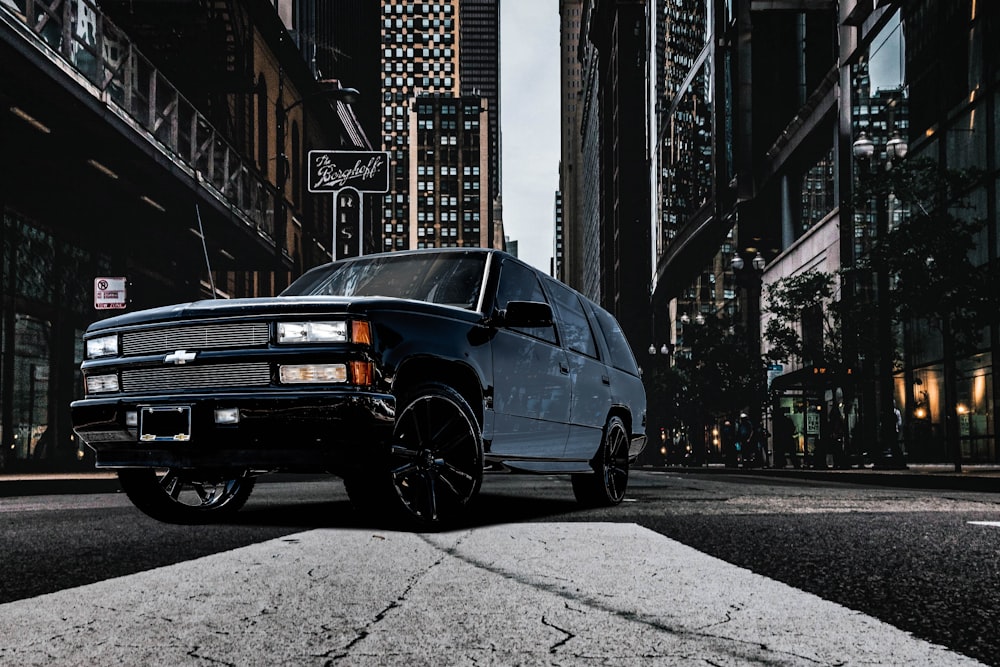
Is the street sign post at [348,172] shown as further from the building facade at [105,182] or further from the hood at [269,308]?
the hood at [269,308]

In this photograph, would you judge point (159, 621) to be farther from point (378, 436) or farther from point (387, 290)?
point (387, 290)

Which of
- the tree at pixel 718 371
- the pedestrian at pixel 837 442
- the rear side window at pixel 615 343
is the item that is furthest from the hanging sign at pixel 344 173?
the rear side window at pixel 615 343

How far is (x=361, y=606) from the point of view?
11.9 ft

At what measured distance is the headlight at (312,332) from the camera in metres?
5.62

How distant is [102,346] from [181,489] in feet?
3.82

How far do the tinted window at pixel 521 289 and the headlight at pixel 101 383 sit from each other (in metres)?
2.43

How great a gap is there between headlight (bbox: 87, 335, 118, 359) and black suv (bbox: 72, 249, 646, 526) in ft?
0.04

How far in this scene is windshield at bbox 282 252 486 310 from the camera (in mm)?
7047

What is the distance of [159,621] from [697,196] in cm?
7066

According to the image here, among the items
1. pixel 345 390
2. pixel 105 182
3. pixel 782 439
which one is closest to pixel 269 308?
pixel 345 390

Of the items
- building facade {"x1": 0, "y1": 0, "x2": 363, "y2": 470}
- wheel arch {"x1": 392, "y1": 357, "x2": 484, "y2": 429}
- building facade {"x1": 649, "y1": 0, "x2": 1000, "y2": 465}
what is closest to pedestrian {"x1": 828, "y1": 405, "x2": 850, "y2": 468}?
building facade {"x1": 649, "y1": 0, "x2": 1000, "y2": 465}

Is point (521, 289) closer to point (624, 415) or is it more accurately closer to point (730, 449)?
point (624, 415)

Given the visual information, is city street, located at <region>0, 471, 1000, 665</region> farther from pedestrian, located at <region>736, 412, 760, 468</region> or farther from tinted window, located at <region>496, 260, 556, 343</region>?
pedestrian, located at <region>736, 412, 760, 468</region>

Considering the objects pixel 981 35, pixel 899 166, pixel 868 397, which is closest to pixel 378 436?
pixel 899 166
